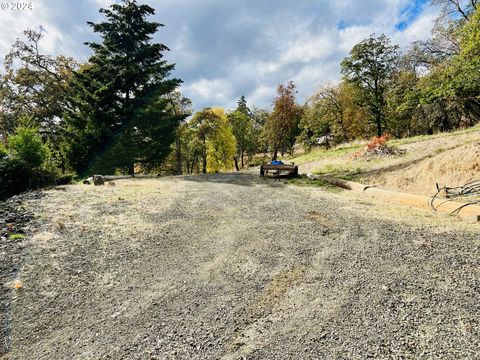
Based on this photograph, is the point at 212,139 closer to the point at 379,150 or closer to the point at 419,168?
the point at 379,150

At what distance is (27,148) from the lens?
10070mm

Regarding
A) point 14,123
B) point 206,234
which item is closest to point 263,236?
point 206,234

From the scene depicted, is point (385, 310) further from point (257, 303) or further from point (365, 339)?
point (257, 303)

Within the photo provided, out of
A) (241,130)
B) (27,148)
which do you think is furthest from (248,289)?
(241,130)

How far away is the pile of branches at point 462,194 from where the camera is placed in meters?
6.19

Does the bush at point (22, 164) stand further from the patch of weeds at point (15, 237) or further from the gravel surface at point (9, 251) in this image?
Answer: the patch of weeds at point (15, 237)

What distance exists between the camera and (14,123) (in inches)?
887

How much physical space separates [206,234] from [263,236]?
1.17 m

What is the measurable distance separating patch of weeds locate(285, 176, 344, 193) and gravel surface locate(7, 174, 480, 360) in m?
3.87

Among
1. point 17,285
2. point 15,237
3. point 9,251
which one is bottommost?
point 17,285

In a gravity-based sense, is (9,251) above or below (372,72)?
below

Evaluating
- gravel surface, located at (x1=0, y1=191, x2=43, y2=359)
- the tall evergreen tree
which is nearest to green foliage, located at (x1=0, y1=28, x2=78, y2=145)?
the tall evergreen tree

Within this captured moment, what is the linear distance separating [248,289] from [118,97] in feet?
62.1

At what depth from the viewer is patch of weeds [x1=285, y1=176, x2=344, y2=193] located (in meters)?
10.00
